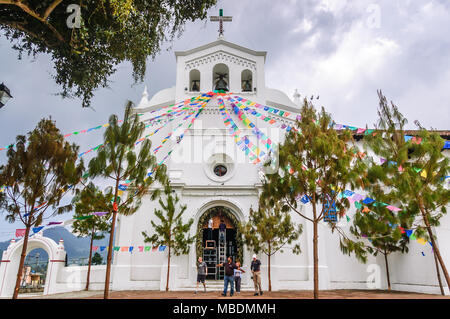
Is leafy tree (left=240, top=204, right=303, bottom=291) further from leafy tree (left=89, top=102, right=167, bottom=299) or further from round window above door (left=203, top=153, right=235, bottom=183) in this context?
leafy tree (left=89, top=102, right=167, bottom=299)

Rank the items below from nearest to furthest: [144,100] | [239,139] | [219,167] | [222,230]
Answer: [222,230]
[239,139]
[219,167]
[144,100]

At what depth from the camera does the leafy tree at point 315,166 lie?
827 centimetres

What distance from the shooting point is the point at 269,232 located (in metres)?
14.0

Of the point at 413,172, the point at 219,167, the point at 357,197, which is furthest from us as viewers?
the point at 219,167

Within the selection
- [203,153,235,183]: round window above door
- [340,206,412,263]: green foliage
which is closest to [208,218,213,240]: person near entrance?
[203,153,235,183]: round window above door

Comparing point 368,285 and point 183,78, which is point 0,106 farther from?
point 368,285

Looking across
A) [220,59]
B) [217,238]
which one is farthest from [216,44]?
[217,238]

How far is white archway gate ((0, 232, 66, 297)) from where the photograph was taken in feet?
52.7

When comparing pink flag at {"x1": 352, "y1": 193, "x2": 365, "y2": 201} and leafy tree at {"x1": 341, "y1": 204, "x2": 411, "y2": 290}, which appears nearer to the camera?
leafy tree at {"x1": 341, "y1": 204, "x2": 411, "y2": 290}

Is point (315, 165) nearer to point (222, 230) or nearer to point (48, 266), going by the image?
point (222, 230)

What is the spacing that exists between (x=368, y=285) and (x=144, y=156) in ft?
44.9

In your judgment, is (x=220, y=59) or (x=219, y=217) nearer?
(x=219, y=217)

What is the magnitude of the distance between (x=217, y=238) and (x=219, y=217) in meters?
1.16

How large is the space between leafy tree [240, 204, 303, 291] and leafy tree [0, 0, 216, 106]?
863 centimetres
